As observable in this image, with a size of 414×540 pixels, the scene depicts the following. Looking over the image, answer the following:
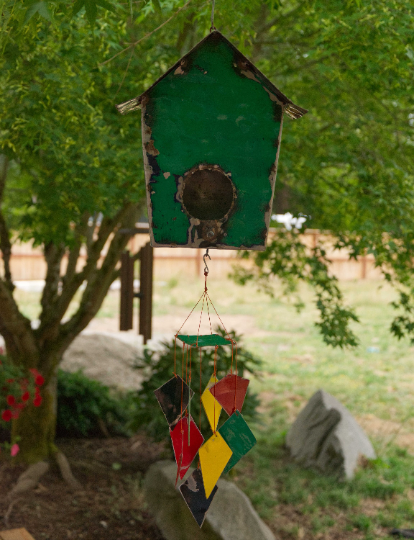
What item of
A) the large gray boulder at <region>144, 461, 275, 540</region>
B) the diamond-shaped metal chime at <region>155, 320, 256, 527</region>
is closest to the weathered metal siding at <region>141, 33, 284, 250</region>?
→ the diamond-shaped metal chime at <region>155, 320, 256, 527</region>

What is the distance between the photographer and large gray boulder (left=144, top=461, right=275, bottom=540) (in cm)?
379

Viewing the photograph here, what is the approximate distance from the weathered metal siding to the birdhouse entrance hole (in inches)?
0.7

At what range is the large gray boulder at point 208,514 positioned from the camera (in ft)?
12.5

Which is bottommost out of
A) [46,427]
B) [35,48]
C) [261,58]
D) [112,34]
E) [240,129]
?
[46,427]

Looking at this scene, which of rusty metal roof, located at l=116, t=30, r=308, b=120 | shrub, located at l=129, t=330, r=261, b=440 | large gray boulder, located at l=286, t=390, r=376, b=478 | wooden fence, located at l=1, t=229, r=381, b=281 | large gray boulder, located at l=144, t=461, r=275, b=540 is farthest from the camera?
wooden fence, located at l=1, t=229, r=381, b=281

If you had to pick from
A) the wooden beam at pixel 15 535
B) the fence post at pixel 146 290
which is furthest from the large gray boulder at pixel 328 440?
the wooden beam at pixel 15 535

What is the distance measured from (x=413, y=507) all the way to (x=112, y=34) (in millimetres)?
4469

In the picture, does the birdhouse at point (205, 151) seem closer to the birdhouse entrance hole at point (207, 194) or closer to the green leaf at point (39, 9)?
the birdhouse entrance hole at point (207, 194)

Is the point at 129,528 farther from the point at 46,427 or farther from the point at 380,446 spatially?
the point at 380,446

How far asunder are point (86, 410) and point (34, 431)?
46.0 inches

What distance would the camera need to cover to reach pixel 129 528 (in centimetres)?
430

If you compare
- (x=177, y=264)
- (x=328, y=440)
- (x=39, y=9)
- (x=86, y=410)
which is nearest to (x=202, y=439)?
(x=39, y=9)

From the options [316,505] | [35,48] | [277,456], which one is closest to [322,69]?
[35,48]

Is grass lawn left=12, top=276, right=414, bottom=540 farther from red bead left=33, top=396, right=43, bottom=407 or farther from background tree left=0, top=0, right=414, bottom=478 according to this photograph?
red bead left=33, top=396, right=43, bottom=407
